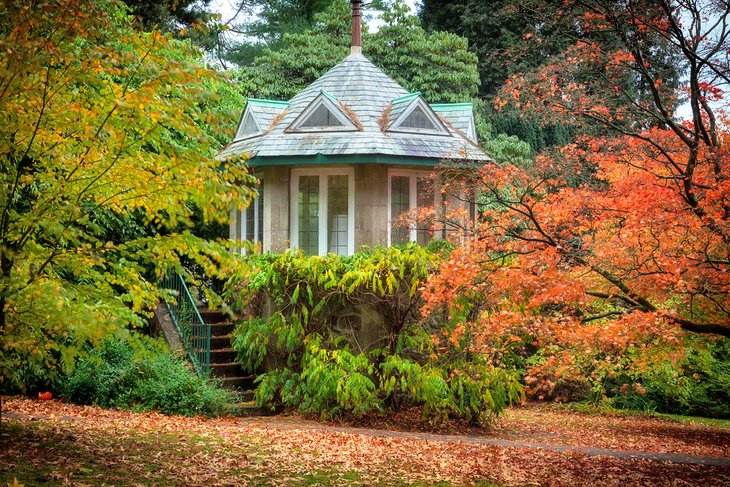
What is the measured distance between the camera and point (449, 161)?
13594mm

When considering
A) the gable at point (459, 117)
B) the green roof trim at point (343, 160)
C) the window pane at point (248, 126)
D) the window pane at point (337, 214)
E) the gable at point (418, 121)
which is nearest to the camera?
the green roof trim at point (343, 160)

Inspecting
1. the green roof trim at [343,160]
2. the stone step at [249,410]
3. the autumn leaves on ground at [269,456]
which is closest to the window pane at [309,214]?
the green roof trim at [343,160]

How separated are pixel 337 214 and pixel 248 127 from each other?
3295 mm

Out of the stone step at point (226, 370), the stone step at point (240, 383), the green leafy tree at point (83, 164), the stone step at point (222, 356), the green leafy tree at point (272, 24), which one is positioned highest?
the green leafy tree at point (272, 24)

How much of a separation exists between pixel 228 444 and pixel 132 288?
2.91m

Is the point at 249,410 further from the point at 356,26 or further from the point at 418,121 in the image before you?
the point at 356,26

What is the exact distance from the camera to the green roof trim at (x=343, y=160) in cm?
1512

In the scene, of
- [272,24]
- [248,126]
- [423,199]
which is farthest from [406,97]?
[272,24]

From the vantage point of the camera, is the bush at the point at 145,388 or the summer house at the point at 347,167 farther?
the summer house at the point at 347,167

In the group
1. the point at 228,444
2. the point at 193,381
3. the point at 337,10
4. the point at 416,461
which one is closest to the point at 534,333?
the point at 416,461

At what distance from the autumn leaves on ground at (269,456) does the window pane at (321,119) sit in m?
6.04

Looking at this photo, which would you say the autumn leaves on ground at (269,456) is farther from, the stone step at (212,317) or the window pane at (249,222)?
the window pane at (249,222)

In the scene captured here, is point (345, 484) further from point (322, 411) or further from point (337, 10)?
point (337, 10)

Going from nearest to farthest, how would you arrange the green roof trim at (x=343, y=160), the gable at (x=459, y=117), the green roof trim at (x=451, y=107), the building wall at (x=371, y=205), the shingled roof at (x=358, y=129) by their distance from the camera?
the green roof trim at (x=343, y=160)
the shingled roof at (x=358, y=129)
the building wall at (x=371, y=205)
the gable at (x=459, y=117)
the green roof trim at (x=451, y=107)
